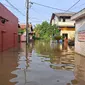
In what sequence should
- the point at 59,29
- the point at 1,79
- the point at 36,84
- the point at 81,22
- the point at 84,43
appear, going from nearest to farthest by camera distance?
the point at 36,84 < the point at 1,79 < the point at 84,43 < the point at 81,22 < the point at 59,29

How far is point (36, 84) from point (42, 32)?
6109cm

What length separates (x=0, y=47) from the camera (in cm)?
2527

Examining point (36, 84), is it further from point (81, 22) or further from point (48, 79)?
point (81, 22)

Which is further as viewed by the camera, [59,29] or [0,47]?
[59,29]

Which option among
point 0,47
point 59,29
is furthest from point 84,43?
point 59,29

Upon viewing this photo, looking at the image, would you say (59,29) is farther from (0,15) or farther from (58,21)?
(0,15)

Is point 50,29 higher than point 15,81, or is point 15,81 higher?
point 50,29

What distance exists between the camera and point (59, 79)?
10.4 meters

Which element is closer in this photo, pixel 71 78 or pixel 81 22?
pixel 71 78

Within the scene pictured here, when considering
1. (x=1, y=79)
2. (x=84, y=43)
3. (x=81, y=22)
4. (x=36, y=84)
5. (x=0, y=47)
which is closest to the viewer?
(x=36, y=84)

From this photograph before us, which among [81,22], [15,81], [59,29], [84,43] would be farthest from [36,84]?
[59,29]

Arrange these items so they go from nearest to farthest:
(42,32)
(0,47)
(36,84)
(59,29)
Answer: (36,84)
(0,47)
(59,29)
(42,32)

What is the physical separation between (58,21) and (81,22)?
124ft

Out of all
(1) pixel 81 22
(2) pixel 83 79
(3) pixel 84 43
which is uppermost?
(1) pixel 81 22
